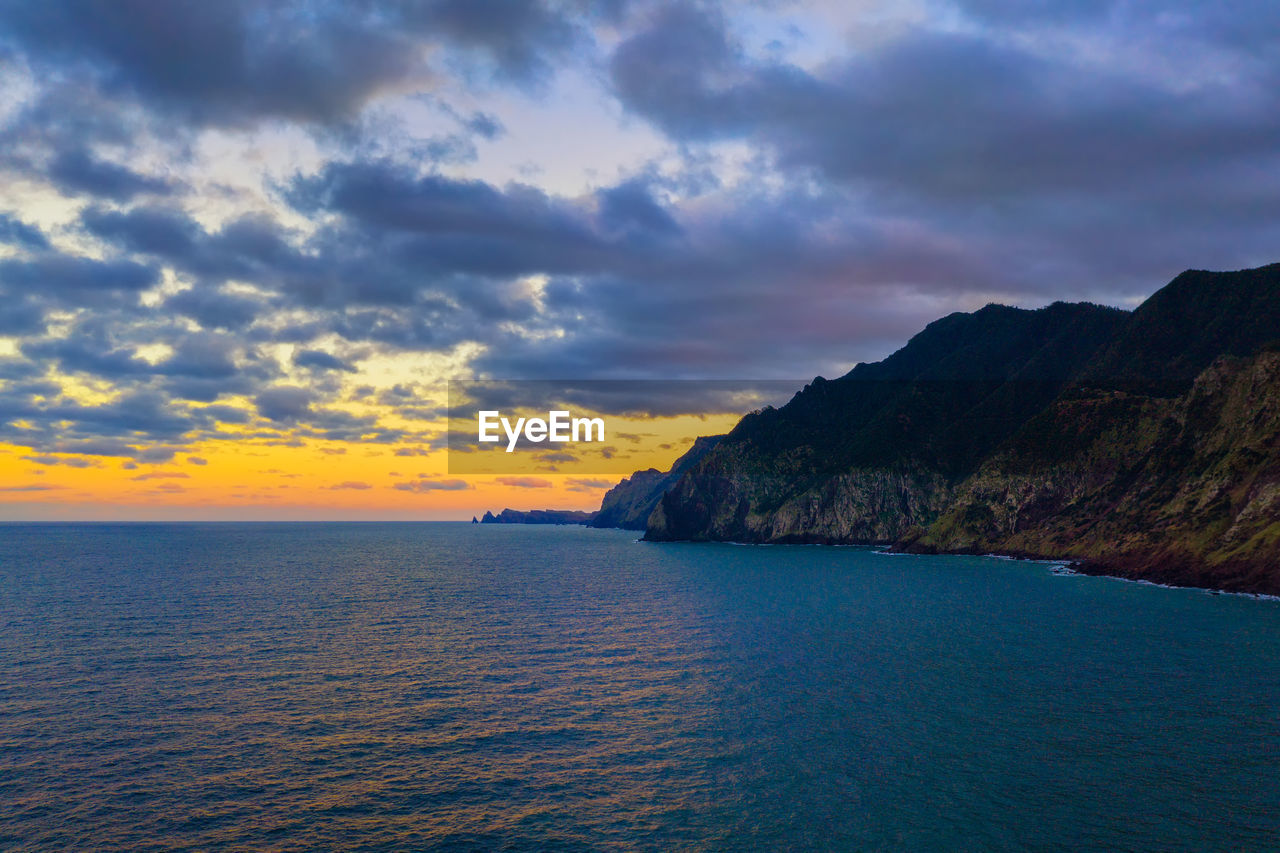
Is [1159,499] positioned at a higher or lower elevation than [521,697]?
higher

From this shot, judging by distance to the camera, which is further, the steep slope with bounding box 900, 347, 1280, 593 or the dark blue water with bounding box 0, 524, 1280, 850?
the steep slope with bounding box 900, 347, 1280, 593

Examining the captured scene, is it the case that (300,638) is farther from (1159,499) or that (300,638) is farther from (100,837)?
(1159,499)

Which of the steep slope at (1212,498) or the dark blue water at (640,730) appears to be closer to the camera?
the dark blue water at (640,730)

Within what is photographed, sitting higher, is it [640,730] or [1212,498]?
[1212,498]

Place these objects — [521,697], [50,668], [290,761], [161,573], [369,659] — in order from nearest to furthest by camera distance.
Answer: [290,761], [521,697], [50,668], [369,659], [161,573]

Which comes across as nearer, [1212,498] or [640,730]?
[640,730]

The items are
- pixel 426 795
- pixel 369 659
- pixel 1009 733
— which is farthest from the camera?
pixel 369 659

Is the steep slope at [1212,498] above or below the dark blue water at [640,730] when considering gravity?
above

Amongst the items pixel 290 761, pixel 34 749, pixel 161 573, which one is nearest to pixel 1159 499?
pixel 290 761
